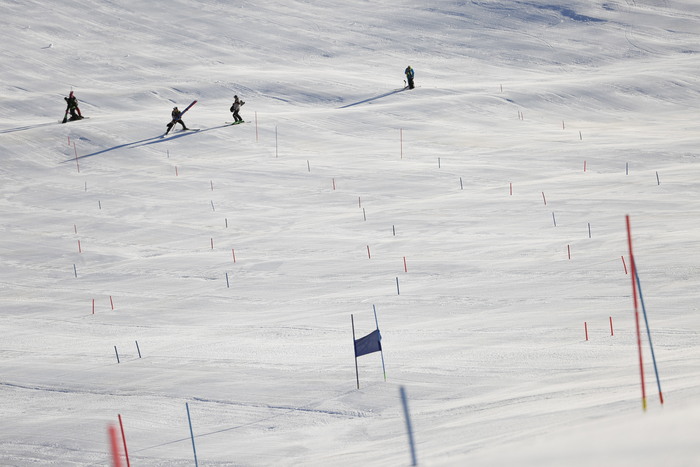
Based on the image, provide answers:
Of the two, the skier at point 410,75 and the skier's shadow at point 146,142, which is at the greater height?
the skier at point 410,75

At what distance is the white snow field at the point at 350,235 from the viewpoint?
1209 centimetres

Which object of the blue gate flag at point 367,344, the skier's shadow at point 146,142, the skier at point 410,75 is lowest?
the skier's shadow at point 146,142

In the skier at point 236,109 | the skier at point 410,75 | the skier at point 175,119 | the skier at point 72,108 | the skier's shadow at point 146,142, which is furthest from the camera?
the skier at point 410,75

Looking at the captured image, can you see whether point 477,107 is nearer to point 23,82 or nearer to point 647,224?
point 647,224

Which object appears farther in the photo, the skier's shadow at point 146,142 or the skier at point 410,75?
the skier at point 410,75

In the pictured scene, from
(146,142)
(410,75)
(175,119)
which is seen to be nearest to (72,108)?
(146,142)

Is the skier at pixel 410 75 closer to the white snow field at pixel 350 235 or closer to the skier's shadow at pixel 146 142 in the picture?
the white snow field at pixel 350 235

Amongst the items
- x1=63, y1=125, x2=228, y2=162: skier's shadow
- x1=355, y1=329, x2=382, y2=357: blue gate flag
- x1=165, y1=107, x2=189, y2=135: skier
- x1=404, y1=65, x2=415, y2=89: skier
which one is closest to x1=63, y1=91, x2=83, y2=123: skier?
x1=63, y1=125, x2=228, y2=162: skier's shadow

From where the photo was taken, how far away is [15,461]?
12.1 metres

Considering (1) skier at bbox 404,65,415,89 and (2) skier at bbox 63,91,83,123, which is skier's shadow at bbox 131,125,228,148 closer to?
(2) skier at bbox 63,91,83,123

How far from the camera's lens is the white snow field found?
12086 mm

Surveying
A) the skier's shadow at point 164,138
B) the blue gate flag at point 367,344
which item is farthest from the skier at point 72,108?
the blue gate flag at point 367,344

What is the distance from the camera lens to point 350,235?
2084 cm

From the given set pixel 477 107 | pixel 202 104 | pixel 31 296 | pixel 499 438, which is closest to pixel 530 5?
pixel 477 107
